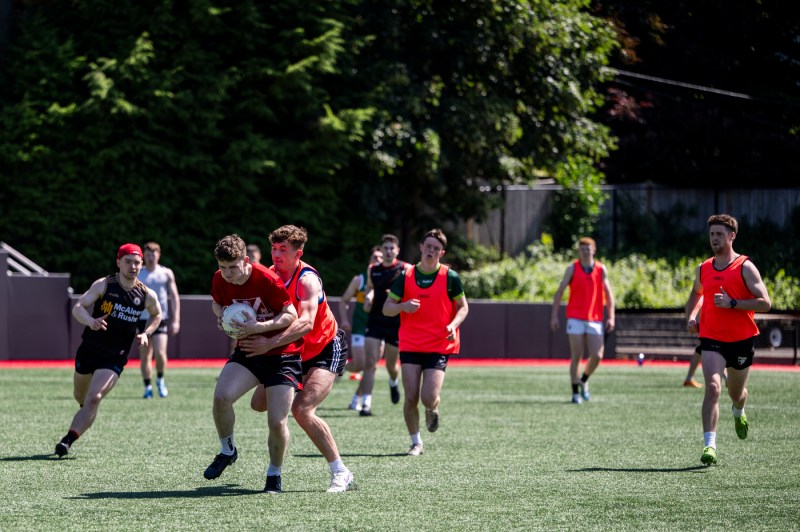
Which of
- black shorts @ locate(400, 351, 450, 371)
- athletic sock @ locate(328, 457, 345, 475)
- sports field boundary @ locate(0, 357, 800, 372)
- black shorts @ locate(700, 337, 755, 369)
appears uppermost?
black shorts @ locate(700, 337, 755, 369)

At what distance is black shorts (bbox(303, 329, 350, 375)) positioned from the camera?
9.76 m

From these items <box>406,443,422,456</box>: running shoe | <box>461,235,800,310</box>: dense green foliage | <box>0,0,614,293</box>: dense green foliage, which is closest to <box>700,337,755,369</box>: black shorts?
<box>406,443,422,456</box>: running shoe

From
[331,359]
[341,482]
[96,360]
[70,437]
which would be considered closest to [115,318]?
[96,360]

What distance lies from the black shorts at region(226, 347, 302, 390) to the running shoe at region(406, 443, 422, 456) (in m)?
2.63

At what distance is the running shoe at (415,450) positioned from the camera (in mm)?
11797

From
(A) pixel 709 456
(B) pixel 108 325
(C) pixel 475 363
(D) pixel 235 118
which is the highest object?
(D) pixel 235 118

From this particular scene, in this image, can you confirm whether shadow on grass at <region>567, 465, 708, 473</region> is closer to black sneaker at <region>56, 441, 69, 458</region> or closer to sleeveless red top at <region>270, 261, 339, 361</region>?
sleeveless red top at <region>270, 261, 339, 361</region>

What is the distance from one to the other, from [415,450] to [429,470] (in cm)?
110

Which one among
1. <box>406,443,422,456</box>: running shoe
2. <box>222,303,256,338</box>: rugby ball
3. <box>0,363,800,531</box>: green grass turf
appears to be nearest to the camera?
<box>0,363,800,531</box>: green grass turf

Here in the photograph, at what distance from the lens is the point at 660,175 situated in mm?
38844

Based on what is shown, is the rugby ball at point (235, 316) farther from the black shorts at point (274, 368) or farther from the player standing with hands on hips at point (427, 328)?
the player standing with hands on hips at point (427, 328)

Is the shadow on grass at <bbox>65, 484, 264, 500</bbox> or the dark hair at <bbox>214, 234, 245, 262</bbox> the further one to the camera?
the shadow on grass at <bbox>65, 484, 264, 500</bbox>

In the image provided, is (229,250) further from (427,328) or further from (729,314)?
(729,314)

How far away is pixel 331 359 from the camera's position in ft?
32.2
